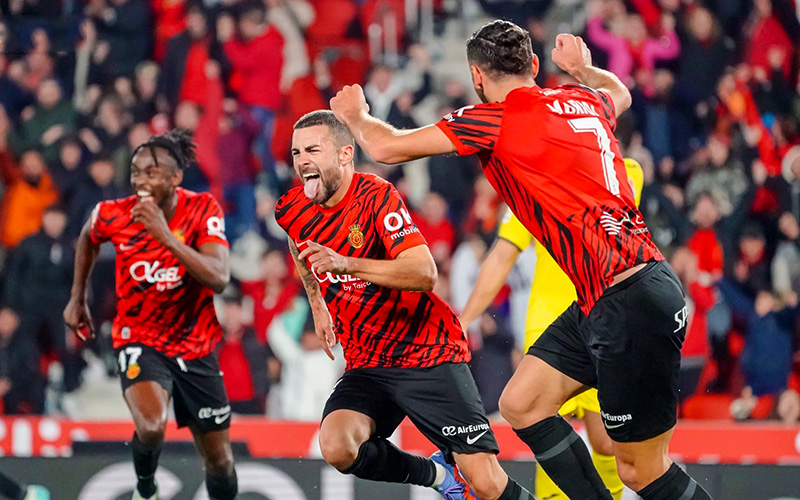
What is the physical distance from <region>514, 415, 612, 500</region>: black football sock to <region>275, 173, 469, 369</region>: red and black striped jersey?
0.63m

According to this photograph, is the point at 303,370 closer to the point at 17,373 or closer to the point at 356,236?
the point at 17,373

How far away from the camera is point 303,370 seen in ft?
33.2

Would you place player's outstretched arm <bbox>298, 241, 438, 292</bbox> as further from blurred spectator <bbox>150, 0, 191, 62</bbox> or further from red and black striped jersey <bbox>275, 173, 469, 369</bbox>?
blurred spectator <bbox>150, 0, 191, 62</bbox>

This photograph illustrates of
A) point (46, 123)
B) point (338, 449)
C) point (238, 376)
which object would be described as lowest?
point (238, 376)

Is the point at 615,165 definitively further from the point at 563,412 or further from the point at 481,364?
the point at 481,364

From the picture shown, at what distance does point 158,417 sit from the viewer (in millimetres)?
6434

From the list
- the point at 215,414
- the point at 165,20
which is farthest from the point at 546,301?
the point at 165,20

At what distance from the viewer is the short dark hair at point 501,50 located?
4977 millimetres

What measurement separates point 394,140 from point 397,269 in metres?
0.73

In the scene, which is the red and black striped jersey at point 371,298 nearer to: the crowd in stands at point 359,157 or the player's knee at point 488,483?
the player's knee at point 488,483

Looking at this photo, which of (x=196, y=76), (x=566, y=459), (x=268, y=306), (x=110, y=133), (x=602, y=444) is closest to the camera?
(x=566, y=459)

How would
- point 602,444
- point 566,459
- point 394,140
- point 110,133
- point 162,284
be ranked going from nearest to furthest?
point 394,140
point 566,459
point 602,444
point 162,284
point 110,133

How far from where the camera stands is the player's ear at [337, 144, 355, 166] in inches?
219

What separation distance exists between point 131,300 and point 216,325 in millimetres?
577
